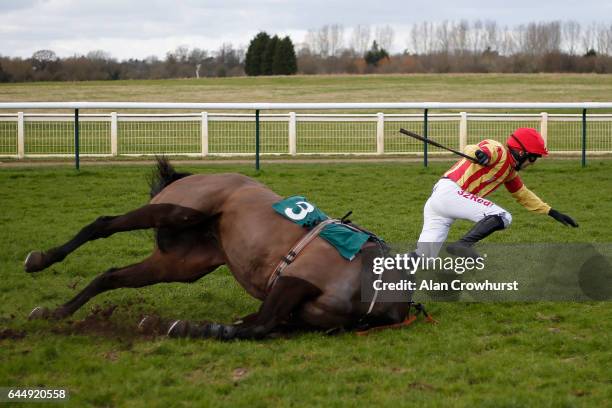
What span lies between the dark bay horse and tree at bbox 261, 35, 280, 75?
179ft

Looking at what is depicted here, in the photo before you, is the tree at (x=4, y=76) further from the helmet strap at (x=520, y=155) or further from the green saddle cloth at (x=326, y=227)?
the green saddle cloth at (x=326, y=227)

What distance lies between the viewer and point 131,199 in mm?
11438

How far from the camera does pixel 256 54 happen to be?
60.4 meters

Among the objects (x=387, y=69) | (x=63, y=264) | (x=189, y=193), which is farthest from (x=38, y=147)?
(x=387, y=69)

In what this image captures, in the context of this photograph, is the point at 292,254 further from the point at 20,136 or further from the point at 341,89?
the point at 341,89

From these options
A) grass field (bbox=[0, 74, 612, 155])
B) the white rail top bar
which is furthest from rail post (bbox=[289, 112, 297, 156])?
the white rail top bar

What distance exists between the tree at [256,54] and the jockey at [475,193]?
54.7 meters

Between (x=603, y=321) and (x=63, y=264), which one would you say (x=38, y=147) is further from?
(x=603, y=321)

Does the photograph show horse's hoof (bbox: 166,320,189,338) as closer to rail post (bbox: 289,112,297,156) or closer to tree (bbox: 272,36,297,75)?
rail post (bbox: 289,112,297,156)

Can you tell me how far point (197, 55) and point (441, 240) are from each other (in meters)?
65.4

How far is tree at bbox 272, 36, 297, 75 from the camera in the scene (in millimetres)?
59219

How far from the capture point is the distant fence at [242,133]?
15.8 metres

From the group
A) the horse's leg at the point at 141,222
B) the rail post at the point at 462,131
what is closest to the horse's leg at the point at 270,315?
the horse's leg at the point at 141,222

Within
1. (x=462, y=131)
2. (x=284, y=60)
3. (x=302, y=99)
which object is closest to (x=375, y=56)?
(x=284, y=60)
